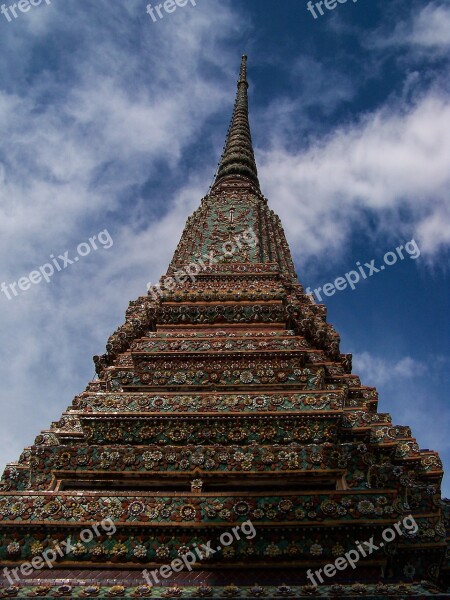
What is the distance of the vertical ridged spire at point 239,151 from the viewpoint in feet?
67.9

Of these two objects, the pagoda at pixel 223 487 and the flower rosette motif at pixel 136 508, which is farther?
the flower rosette motif at pixel 136 508

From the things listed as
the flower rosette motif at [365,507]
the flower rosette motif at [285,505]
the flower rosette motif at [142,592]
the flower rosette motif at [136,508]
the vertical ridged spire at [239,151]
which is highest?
the vertical ridged spire at [239,151]

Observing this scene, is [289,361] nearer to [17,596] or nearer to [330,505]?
[330,505]

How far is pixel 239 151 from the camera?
2191 centimetres

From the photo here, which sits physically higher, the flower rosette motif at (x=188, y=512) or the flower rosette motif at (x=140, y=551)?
the flower rosette motif at (x=188, y=512)

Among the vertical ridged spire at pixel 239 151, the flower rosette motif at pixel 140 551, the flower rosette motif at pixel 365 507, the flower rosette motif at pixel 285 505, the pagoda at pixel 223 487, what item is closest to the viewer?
the pagoda at pixel 223 487

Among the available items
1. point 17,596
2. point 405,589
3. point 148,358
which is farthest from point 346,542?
point 148,358

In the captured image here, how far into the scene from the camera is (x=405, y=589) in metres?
5.59

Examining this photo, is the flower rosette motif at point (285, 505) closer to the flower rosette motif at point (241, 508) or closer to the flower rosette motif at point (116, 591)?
the flower rosette motif at point (241, 508)

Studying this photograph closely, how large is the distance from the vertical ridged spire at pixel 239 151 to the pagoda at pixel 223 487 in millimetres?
10652

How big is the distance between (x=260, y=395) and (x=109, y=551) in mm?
2974

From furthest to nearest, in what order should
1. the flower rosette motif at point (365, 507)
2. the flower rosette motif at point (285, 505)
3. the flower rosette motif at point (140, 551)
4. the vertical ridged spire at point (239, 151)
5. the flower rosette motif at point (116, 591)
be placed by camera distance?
the vertical ridged spire at point (239, 151) → the flower rosette motif at point (285, 505) → the flower rosette motif at point (365, 507) → the flower rosette motif at point (140, 551) → the flower rosette motif at point (116, 591)

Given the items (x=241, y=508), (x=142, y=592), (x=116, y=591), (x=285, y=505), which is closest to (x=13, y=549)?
(x=116, y=591)

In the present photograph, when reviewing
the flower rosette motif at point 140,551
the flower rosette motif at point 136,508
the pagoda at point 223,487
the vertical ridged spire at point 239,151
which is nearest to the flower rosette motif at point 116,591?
the pagoda at point 223,487
